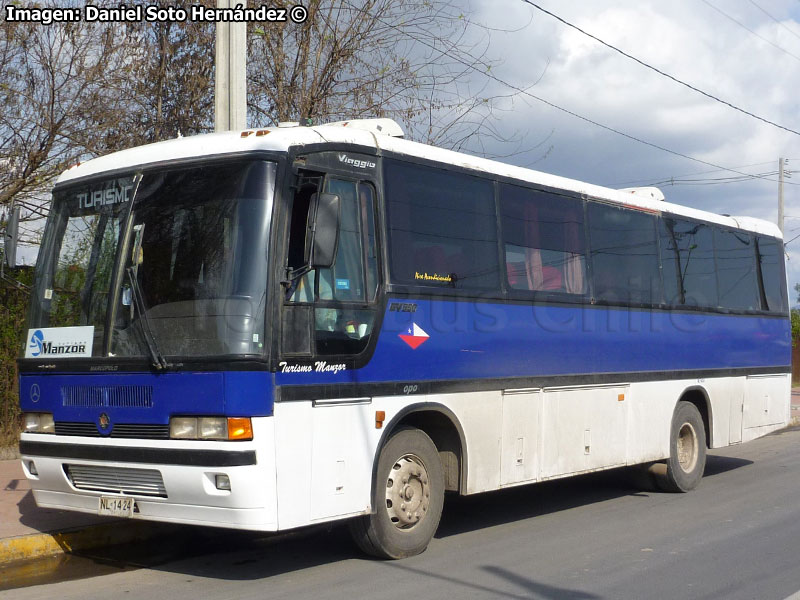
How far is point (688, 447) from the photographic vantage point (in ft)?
40.5

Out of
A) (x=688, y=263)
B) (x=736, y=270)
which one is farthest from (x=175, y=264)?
(x=736, y=270)

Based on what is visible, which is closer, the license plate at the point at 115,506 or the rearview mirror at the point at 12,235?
the license plate at the point at 115,506

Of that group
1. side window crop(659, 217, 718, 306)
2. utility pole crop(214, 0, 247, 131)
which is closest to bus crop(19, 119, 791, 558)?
side window crop(659, 217, 718, 306)

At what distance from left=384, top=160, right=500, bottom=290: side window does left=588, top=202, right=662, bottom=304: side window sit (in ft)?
6.49

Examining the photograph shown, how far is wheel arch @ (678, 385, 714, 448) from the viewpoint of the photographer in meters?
12.4

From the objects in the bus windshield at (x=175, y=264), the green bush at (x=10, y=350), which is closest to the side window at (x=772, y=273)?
the bus windshield at (x=175, y=264)

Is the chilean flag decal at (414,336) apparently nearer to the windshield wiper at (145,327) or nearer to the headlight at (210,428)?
the headlight at (210,428)

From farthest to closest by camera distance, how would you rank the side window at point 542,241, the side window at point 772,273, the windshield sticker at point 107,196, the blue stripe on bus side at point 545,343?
1. the side window at point 772,273
2. the side window at point 542,241
3. the blue stripe on bus side at point 545,343
4. the windshield sticker at point 107,196

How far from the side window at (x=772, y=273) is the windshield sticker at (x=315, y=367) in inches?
346

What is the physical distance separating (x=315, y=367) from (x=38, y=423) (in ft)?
7.69

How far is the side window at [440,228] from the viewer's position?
7969 millimetres

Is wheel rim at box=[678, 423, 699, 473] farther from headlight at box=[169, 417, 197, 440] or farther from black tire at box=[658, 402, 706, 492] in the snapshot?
headlight at box=[169, 417, 197, 440]

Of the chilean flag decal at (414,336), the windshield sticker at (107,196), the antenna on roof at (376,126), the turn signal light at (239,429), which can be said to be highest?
the antenna on roof at (376,126)

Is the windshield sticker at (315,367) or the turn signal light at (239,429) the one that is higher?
the windshield sticker at (315,367)
